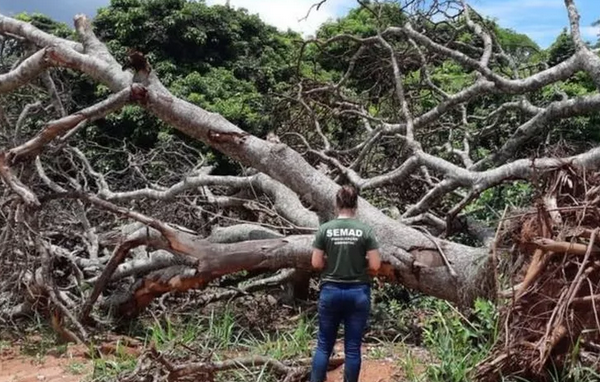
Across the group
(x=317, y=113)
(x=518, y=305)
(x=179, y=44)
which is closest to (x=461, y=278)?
(x=518, y=305)

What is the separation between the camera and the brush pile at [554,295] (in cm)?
402

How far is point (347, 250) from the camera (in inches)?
178

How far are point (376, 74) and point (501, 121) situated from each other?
1.44 m

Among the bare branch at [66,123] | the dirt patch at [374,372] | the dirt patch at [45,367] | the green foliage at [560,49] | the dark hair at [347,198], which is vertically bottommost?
the dirt patch at [45,367]

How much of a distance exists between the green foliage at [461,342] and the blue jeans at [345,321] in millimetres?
429

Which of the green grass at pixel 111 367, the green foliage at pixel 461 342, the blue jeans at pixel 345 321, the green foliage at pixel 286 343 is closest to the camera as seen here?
the green foliage at pixel 461 342

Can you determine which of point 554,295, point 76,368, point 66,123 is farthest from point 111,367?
point 554,295

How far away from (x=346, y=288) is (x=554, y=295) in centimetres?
113

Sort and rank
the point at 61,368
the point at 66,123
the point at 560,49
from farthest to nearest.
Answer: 1. the point at 560,49
2. the point at 66,123
3. the point at 61,368

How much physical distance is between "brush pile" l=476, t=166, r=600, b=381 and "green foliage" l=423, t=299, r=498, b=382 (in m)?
0.18

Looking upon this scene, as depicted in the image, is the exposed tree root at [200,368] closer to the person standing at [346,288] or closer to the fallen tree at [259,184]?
the person standing at [346,288]

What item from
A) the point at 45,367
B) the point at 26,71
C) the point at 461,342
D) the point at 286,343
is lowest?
the point at 45,367

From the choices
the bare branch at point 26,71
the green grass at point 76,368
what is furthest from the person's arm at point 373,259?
the bare branch at point 26,71

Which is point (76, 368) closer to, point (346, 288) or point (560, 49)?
point (346, 288)
